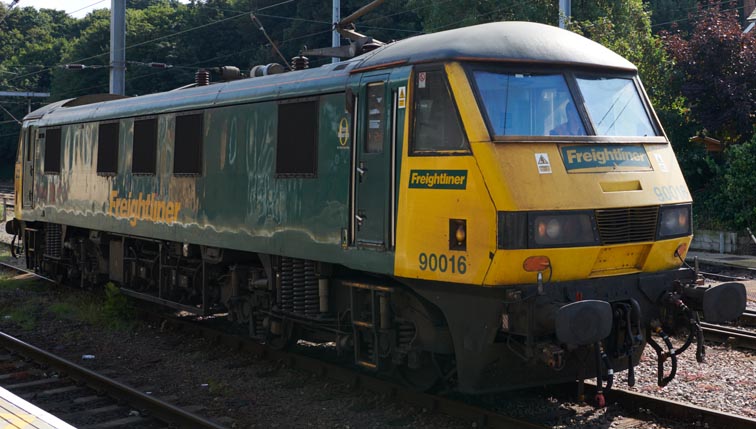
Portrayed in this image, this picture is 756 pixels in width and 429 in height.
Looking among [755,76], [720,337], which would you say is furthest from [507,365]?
[755,76]

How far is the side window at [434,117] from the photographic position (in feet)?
22.8

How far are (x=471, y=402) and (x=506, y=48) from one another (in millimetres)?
3324

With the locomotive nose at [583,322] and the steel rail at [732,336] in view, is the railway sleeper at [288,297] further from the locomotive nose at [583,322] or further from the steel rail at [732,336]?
the steel rail at [732,336]

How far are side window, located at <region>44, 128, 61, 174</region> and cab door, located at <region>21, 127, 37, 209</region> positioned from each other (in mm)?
734

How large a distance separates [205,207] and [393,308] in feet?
12.1

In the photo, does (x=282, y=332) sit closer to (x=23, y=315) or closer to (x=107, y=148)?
(x=107, y=148)

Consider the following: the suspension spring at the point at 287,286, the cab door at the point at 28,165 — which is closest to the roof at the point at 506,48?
the suspension spring at the point at 287,286

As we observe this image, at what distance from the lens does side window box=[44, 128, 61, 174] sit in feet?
49.4

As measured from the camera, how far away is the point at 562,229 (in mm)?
6719

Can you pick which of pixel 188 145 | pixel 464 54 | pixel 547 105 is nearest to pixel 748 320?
pixel 547 105

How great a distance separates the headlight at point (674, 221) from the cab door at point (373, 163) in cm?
244

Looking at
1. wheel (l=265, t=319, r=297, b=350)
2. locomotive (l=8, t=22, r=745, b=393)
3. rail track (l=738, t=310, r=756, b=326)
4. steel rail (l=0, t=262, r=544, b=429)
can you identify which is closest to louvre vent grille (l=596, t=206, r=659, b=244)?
locomotive (l=8, t=22, r=745, b=393)

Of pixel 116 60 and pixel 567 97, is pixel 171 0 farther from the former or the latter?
pixel 567 97

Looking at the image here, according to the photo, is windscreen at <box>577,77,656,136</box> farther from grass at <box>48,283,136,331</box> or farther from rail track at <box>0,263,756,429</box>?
grass at <box>48,283,136,331</box>
